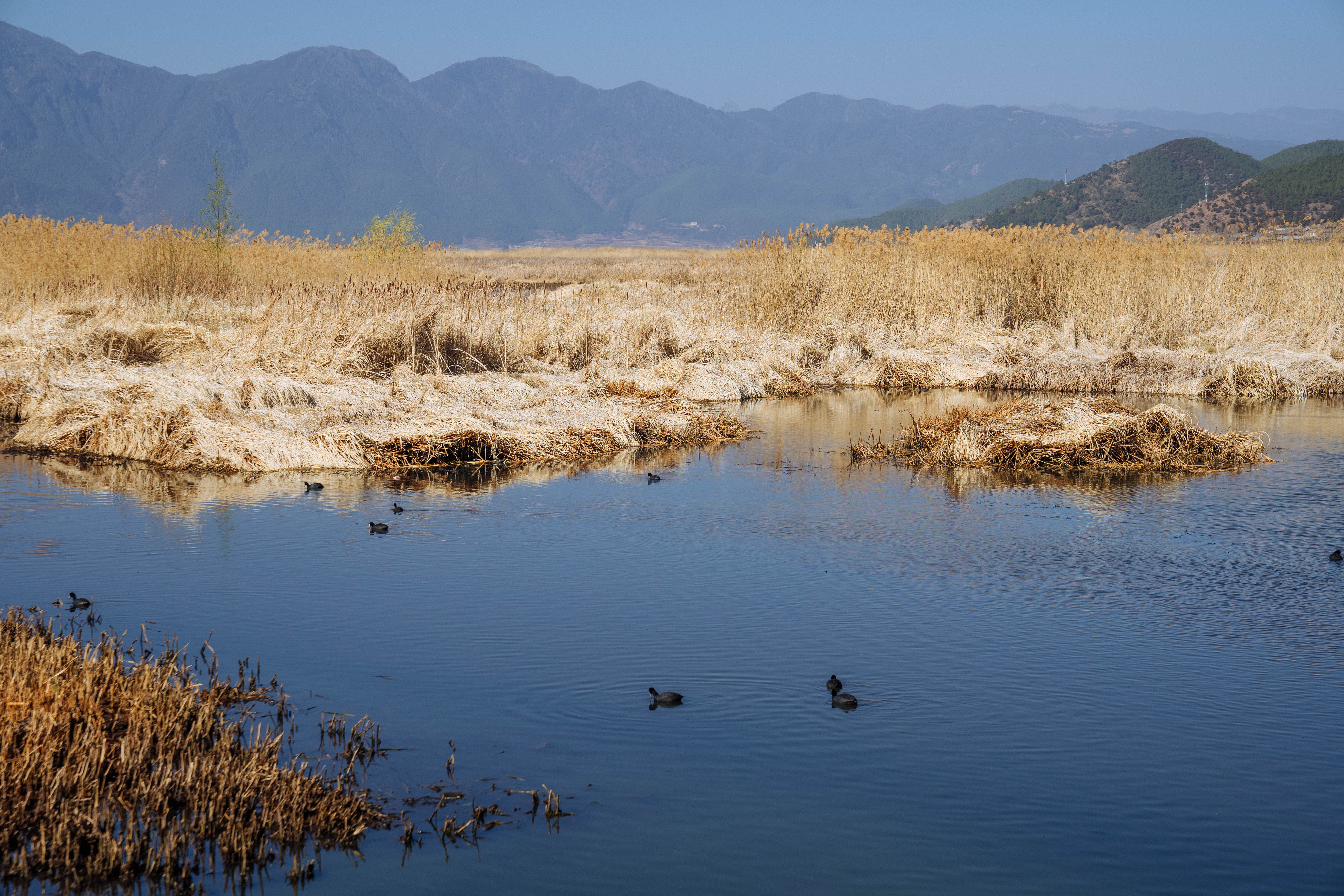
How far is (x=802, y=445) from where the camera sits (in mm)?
13289

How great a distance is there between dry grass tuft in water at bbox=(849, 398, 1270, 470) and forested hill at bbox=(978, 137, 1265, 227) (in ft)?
295

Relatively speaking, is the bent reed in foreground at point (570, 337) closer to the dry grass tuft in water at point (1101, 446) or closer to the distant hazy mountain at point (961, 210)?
the dry grass tuft in water at point (1101, 446)

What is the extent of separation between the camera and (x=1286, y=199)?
75.8 metres

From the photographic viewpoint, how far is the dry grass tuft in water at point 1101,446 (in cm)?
1162

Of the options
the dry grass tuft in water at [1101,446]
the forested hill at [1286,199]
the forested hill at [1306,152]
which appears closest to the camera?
the dry grass tuft in water at [1101,446]

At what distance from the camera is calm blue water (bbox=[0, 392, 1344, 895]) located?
385cm

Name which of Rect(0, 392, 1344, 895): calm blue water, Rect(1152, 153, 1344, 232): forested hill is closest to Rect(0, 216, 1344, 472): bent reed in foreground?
Rect(0, 392, 1344, 895): calm blue water

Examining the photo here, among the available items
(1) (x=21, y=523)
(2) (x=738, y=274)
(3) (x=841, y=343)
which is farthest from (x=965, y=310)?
(1) (x=21, y=523)

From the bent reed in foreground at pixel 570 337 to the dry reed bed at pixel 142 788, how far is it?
7.02m

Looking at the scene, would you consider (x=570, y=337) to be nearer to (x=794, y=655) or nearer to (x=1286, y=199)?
(x=794, y=655)

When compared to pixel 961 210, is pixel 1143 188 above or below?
below

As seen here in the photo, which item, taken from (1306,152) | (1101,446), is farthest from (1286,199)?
(1101,446)

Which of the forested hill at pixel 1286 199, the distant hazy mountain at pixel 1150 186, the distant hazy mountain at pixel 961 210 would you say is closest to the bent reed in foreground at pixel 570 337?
the forested hill at pixel 1286 199

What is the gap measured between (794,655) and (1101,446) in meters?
7.17
